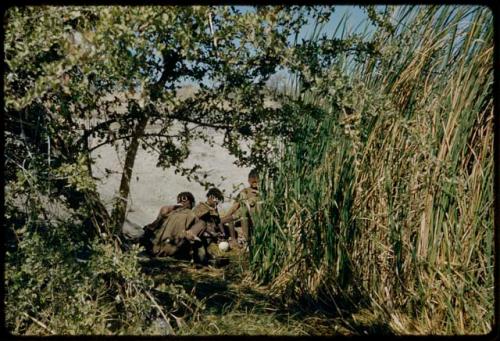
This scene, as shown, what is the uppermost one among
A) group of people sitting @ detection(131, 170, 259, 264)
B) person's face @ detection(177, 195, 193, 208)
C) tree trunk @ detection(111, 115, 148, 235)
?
tree trunk @ detection(111, 115, 148, 235)

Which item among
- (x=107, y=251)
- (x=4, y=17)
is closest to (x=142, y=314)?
(x=107, y=251)

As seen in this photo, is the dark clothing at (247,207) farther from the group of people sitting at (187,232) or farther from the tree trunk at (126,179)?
the tree trunk at (126,179)

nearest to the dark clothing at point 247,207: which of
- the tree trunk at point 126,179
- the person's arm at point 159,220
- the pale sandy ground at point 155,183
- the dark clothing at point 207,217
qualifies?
the dark clothing at point 207,217

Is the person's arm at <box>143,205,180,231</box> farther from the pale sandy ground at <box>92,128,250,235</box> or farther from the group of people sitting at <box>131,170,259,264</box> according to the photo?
the pale sandy ground at <box>92,128,250,235</box>

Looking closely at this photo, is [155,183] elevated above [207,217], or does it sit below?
above

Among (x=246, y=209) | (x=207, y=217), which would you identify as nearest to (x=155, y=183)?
(x=207, y=217)

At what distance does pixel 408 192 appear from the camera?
3.95m

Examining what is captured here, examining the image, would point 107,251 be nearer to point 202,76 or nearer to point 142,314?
point 142,314

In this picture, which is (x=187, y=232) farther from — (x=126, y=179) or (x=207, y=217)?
(x=126, y=179)

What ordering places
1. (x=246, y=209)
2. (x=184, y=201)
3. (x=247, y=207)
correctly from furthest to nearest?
1. (x=184, y=201)
2. (x=246, y=209)
3. (x=247, y=207)

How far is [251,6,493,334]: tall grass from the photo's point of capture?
11.8ft

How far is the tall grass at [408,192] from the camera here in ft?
11.8

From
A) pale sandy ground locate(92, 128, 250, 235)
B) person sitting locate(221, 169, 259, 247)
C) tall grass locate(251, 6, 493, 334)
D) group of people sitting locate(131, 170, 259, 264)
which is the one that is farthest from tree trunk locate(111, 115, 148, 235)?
pale sandy ground locate(92, 128, 250, 235)

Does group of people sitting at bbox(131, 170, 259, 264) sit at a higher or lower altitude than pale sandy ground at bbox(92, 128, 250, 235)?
lower
